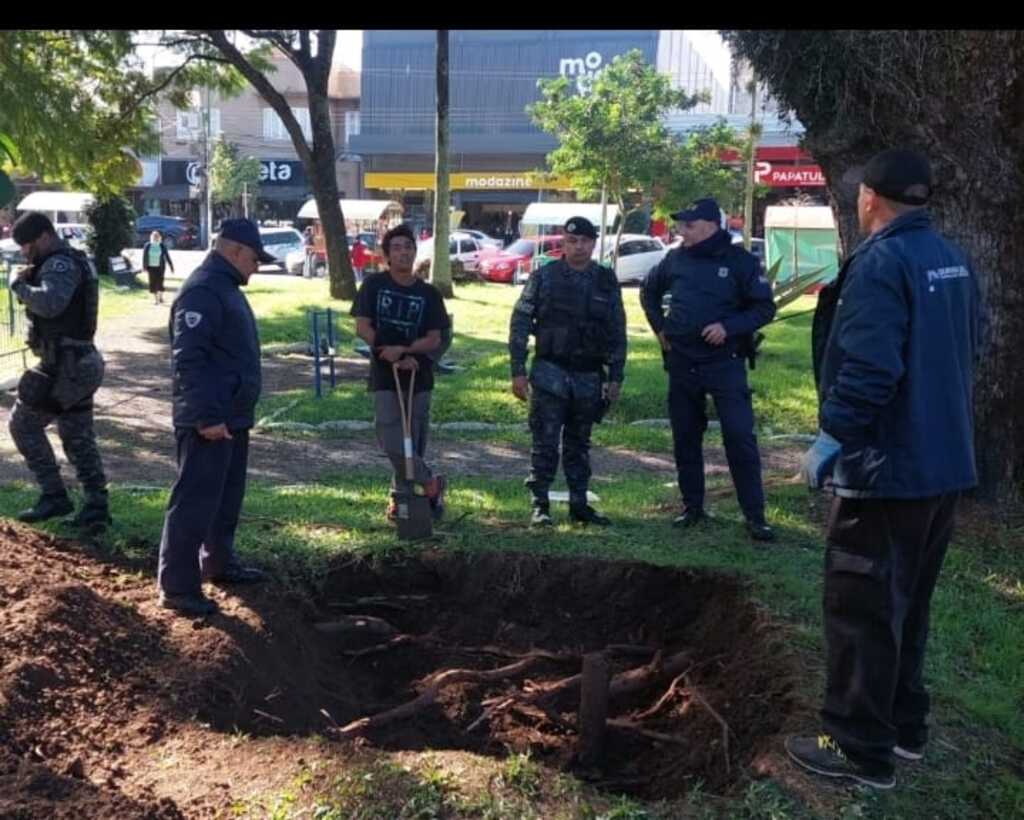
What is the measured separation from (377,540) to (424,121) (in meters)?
54.7

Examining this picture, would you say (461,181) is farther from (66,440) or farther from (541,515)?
(66,440)

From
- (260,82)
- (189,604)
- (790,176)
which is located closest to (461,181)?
(790,176)

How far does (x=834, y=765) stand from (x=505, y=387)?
9637 millimetres

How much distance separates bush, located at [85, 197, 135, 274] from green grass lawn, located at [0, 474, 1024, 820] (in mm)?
23070

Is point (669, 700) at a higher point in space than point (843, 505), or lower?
lower

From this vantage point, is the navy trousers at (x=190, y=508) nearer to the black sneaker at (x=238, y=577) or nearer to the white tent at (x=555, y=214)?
the black sneaker at (x=238, y=577)

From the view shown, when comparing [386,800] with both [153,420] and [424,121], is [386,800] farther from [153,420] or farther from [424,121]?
[424,121]

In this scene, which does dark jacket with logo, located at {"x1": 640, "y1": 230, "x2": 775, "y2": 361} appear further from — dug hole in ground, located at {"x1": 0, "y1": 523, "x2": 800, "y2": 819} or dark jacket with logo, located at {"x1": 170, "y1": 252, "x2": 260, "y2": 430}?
dark jacket with logo, located at {"x1": 170, "y1": 252, "x2": 260, "y2": 430}

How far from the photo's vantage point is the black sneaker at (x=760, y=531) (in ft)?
20.8

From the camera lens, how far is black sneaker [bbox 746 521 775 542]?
20.8 ft

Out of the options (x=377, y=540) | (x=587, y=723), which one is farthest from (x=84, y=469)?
(x=587, y=723)

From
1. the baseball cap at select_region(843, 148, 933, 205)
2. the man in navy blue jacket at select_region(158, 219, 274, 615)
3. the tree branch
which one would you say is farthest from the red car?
the baseball cap at select_region(843, 148, 933, 205)

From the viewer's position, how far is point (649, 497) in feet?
25.7

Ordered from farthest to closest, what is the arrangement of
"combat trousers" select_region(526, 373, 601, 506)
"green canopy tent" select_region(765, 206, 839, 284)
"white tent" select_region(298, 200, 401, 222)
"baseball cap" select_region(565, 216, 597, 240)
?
"white tent" select_region(298, 200, 401, 222)
"green canopy tent" select_region(765, 206, 839, 284)
"combat trousers" select_region(526, 373, 601, 506)
"baseball cap" select_region(565, 216, 597, 240)
